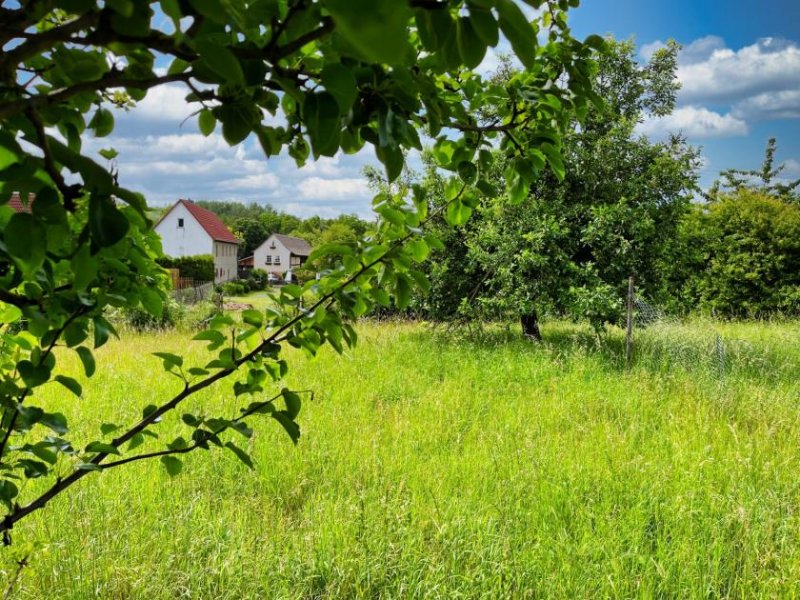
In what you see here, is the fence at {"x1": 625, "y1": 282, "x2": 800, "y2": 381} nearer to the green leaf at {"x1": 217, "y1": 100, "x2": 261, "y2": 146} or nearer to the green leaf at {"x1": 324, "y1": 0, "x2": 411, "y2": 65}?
the green leaf at {"x1": 217, "y1": 100, "x2": 261, "y2": 146}

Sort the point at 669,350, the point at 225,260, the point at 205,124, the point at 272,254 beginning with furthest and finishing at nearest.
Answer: the point at 272,254 → the point at 225,260 → the point at 669,350 → the point at 205,124

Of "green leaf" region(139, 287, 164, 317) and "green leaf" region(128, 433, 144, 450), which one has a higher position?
"green leaf" region(139, 287, 164, 317)

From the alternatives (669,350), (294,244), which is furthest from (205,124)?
(294,244)

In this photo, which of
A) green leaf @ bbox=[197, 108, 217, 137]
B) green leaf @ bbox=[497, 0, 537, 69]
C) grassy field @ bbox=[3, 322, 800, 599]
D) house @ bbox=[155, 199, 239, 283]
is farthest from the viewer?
house @ bbox=[155, 199, 239, 283]

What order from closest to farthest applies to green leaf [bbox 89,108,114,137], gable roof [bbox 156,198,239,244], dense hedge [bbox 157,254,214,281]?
green leaf [bbox 89,108,114,137], dense hedge [bbox 157,254,214,281], gable roof [bbox 156,198,239,244]

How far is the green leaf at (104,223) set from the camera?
1.65 feet

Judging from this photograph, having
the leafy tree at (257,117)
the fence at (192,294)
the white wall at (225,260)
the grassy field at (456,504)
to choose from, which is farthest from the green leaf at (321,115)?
the white wall at (225,260)

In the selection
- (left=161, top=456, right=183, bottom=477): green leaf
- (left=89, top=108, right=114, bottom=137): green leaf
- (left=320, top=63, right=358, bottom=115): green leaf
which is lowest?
(left=161, top=456, right=183, bottom=477): green leaf

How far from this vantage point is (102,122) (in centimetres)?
101

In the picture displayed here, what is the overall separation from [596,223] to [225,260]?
36725mm

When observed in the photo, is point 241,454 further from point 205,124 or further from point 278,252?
point 278,252

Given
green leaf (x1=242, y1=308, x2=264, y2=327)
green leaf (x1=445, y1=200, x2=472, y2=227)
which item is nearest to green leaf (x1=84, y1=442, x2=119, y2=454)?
green leaf (x1=242, y1=308, x2=264, y2=327)

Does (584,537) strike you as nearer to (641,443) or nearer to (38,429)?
(641,443)

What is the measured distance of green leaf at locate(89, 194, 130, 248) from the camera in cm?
50
